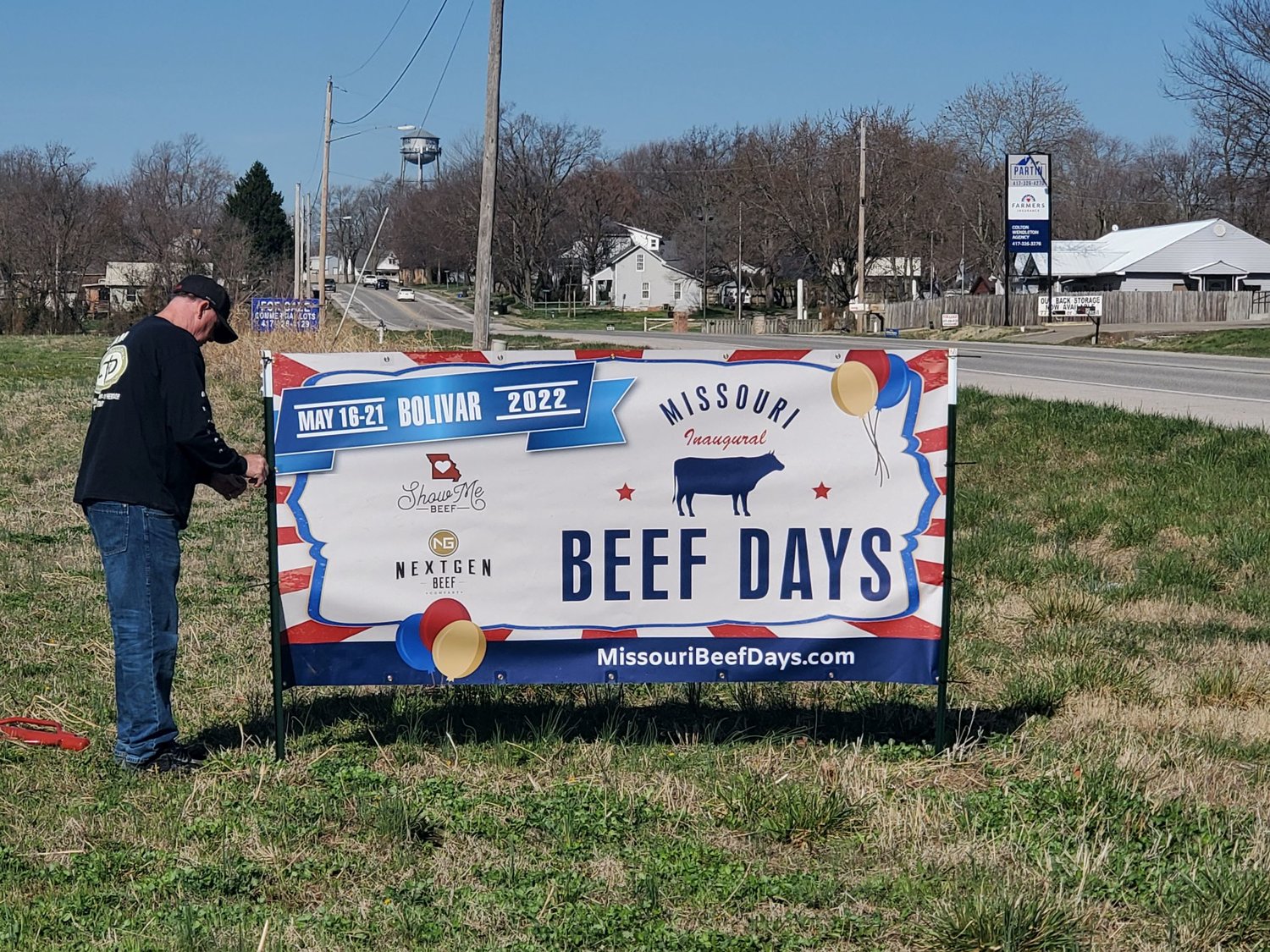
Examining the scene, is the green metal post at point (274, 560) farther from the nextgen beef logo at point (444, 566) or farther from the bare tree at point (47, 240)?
the bare tree at point (47, 240)

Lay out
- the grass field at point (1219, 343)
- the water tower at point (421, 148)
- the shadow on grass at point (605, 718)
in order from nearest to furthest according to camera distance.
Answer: the shadow on grass at point (605, 718), the grass field at point (1219, 343), the water tower at point (421, 148)

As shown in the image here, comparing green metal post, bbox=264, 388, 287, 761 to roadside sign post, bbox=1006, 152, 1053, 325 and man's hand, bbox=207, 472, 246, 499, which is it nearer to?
man's hand, bbox=207, 472, 246, 499

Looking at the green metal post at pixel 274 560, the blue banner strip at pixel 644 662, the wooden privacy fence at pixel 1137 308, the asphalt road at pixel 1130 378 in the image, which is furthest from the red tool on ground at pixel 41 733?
the wooden privacy fence at pixel 1137 308

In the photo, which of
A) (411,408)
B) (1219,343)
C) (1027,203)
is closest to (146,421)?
(411,408)

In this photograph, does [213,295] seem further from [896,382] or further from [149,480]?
[896,382]

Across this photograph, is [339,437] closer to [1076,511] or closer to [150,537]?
[150,537]

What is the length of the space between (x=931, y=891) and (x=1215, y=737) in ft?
7.38

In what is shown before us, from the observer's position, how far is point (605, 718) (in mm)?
6371

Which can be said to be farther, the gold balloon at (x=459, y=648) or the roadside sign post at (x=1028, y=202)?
the roadside sign post at (x=1028, y=202)

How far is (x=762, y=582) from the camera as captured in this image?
5.63 m

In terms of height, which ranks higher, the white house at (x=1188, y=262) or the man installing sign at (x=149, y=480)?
the white house at (x=1188, y=262)

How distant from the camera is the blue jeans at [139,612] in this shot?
541cm

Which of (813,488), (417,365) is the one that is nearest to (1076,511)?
(813,488)

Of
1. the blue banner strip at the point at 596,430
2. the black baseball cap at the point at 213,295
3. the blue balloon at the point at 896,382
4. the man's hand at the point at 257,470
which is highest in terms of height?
the black baseball cap at the point at 213,295
